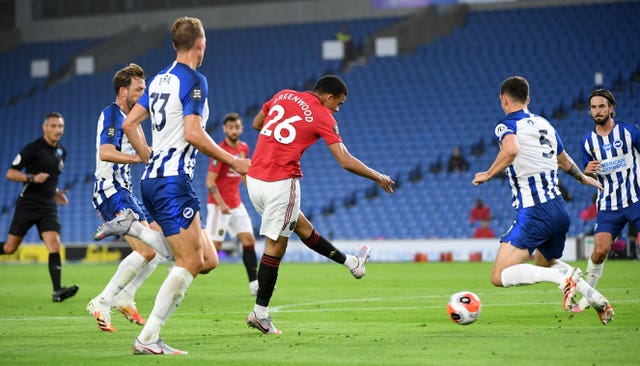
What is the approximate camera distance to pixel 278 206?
30.2 feet

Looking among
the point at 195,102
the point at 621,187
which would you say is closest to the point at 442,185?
the point at 621,187

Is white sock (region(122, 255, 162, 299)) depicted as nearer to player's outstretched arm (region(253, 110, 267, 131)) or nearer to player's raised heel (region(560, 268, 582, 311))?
player's outstretched arm (region(253, 110, 267, 131))

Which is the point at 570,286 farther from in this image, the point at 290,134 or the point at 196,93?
the point at 196,93

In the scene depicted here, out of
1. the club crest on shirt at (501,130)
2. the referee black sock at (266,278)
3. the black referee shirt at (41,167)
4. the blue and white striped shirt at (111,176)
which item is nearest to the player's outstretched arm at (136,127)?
the referee black sock at (266,278)

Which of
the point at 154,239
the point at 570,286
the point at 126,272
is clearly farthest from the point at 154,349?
the point at 570,286

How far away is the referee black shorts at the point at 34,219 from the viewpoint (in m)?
14.3

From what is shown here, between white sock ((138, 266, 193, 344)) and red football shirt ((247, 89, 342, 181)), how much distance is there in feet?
6.80

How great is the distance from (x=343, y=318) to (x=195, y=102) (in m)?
3.98

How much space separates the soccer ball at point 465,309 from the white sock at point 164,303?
270 cm

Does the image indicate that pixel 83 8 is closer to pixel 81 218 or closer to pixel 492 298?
pixel 81 218

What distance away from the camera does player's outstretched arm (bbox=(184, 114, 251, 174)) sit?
286 inches

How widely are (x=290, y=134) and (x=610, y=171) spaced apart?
162 inches

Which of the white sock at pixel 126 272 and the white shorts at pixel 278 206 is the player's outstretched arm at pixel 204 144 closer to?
the white shorts at pixel 278 206

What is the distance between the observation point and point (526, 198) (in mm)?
9086
